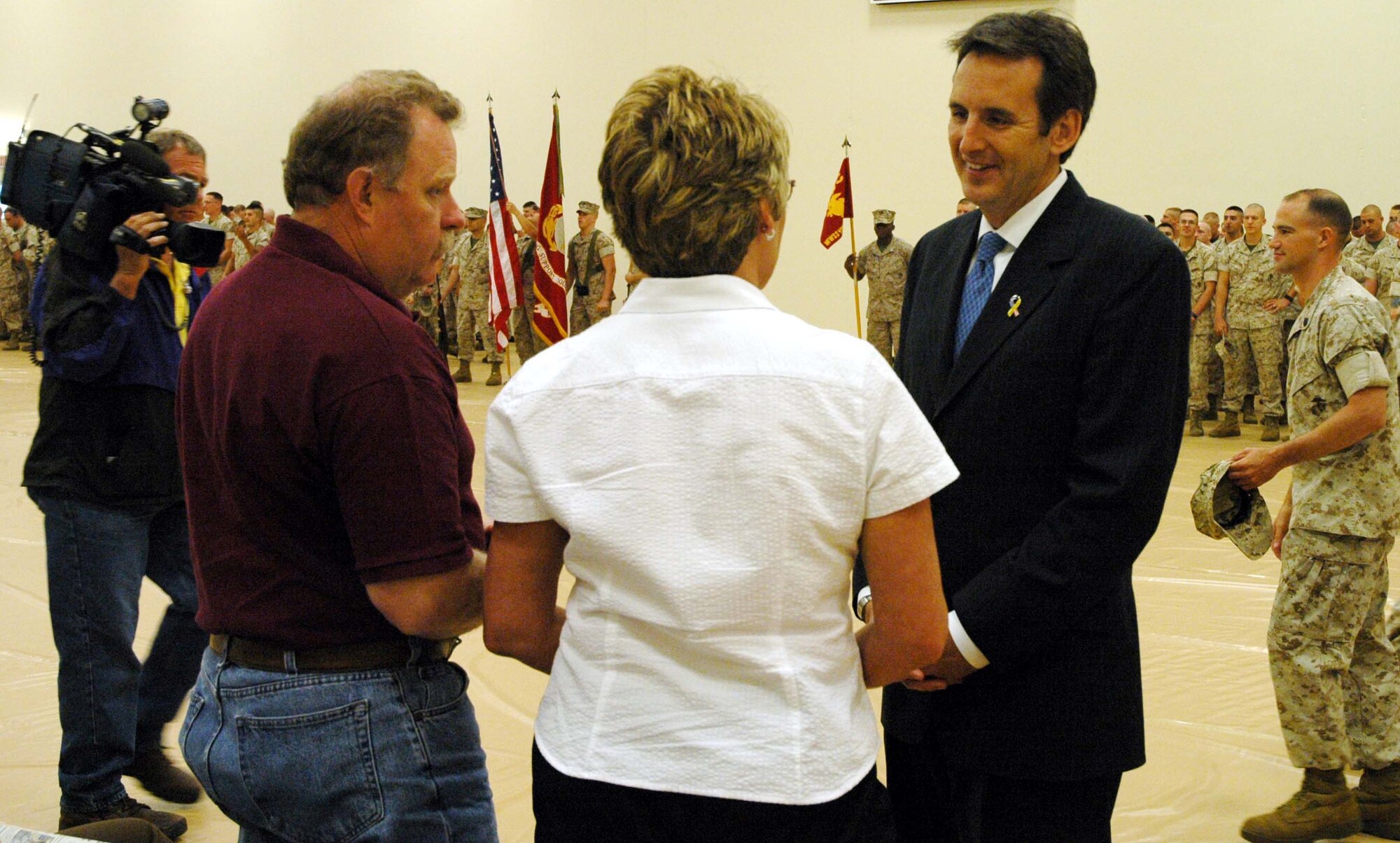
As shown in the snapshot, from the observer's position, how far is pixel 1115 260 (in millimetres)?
1539

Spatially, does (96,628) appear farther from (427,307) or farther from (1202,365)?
(427,307)

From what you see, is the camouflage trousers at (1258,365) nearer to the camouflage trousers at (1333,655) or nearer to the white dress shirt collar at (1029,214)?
the camouflage trousers at (1333,655)

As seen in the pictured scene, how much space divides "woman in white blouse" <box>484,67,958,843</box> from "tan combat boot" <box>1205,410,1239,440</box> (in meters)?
8.96

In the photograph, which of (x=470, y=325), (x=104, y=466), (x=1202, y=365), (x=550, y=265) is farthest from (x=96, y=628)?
(x=470, y=325)

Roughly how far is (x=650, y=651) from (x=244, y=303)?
65 centimetres

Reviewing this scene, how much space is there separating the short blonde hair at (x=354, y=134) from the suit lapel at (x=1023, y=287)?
2.51 ft

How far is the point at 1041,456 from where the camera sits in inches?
61.8

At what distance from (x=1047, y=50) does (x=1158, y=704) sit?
2.66 meters

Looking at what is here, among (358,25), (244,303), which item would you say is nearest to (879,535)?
(244,303)

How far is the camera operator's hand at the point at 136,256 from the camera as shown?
8.22ft

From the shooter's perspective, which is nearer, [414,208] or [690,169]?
[690,169]

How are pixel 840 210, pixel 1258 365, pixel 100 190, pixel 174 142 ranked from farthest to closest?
pixel 840 210 → pixel 1258 365 → pixel 174 142 → pixel 100 190

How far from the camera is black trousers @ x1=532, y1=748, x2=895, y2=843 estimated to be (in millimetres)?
1152

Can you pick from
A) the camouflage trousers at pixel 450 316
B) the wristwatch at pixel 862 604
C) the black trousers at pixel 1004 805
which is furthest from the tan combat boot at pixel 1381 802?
the camouflage trousers at pixel 450 316
